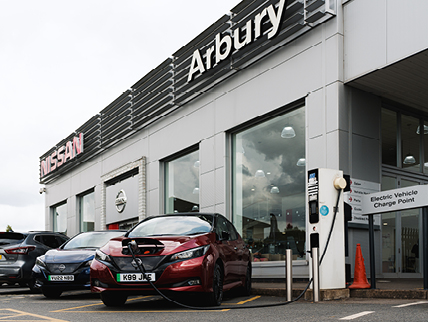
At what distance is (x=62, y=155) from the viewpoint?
29.3 meters

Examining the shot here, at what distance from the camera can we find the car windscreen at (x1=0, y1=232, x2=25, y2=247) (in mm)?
12617

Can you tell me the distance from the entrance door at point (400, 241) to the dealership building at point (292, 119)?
4 centimetres

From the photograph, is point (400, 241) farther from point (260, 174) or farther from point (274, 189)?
point (260, 174)

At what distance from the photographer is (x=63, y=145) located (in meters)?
29.8

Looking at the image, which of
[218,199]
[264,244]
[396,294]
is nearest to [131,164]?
[218,199]

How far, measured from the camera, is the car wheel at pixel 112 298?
8.27 meters

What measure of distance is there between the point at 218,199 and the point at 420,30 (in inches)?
297

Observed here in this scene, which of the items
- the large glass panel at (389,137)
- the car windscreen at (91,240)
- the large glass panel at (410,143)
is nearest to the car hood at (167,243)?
the car windscreen at (91,240)

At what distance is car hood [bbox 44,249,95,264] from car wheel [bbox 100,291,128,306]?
213cm

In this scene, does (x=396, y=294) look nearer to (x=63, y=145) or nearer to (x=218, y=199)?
(x=218, y=199)

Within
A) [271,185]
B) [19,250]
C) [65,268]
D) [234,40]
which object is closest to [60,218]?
[19,250]

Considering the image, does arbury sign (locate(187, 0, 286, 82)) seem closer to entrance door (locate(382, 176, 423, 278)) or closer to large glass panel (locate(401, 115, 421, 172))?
large glass panel (locate(401, 115, 421, 172))

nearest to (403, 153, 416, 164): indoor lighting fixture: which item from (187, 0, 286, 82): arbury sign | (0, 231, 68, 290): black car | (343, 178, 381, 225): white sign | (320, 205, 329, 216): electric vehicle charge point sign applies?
(343, 178, 381, 225): white sign

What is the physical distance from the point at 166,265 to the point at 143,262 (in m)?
0.35
